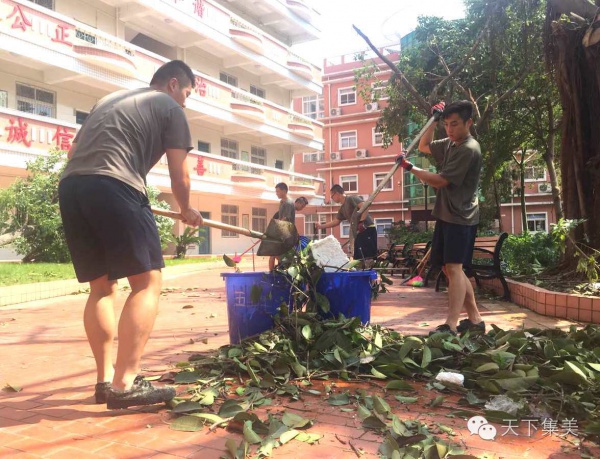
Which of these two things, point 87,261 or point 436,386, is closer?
point 87,261

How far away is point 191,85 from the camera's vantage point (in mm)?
2984

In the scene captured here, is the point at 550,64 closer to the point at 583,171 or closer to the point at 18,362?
the point at 583,171

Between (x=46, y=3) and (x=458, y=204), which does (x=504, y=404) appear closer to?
(x=458, y=204)

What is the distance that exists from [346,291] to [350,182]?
114 ft

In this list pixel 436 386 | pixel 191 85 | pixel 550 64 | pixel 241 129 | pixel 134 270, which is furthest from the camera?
pixel 241 129

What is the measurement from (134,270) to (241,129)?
74.0 ft

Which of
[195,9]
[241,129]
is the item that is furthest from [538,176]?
[195,9]

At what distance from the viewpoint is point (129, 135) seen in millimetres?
2598

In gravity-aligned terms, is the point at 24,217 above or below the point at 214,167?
below

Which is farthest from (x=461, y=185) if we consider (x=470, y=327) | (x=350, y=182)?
(x=350, y=182)

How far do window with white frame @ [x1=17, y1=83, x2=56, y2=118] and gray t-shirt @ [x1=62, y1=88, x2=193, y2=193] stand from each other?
15.7m

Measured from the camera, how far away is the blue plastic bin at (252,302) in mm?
3541

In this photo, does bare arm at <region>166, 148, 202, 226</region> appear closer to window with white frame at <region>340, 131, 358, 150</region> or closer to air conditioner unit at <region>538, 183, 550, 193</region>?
air conditioner unit at <region>538, 183, 550, 193</region>

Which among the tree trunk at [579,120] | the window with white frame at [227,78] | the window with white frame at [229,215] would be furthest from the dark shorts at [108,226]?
the window with white frame at [227,78]
